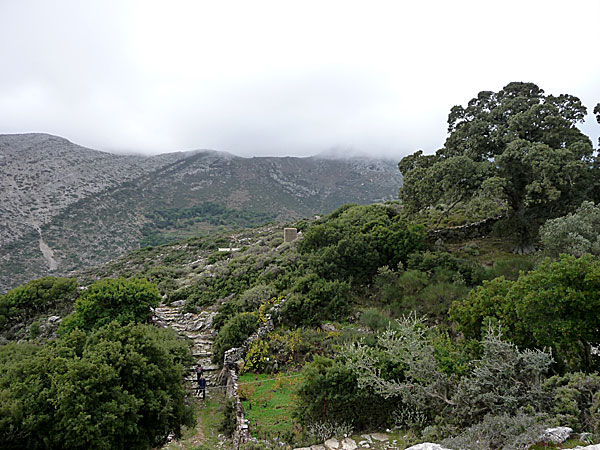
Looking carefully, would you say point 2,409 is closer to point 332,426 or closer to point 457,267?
point 332,426

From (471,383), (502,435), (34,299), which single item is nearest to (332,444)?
(471,383)

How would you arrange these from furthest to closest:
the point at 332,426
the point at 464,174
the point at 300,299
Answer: the point at 464,174 < the point at 300,299 < the point at 332,426

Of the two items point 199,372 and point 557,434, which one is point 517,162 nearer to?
point 557,434

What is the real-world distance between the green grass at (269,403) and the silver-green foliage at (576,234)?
9.56 meters

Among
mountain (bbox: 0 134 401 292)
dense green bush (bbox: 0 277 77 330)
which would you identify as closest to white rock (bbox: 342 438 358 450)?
dense green bush (bbox: 0 277 77 330)

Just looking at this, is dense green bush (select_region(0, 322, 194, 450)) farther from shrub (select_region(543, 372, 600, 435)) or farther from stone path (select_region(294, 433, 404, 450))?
shrub (select_region(543, 372, 600, 435))

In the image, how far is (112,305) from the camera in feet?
47.5

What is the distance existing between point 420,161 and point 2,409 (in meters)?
18.7

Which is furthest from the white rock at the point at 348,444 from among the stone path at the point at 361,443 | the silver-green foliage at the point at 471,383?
the silver-green foliage at the point at 471,383

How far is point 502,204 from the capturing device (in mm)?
14055

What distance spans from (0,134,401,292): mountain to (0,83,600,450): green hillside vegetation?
32943mm

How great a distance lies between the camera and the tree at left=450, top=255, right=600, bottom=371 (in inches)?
255

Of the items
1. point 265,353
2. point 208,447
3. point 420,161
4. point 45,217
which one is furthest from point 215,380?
point 45,217

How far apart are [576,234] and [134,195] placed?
7255 centimetres
